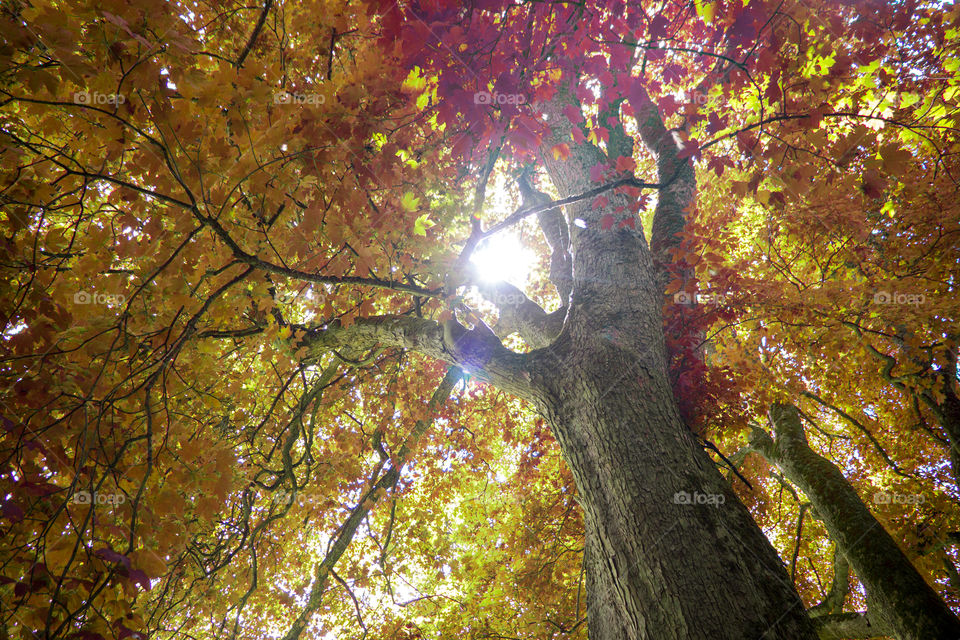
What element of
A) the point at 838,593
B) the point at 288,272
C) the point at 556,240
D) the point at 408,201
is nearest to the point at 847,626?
the point at 838,593

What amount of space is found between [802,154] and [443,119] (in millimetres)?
2817

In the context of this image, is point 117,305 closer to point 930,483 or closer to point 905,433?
point 905,433

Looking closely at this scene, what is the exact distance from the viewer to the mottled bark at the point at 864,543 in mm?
2854

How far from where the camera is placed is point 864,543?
3.41m

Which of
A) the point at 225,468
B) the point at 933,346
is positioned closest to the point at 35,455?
the point at 225,468

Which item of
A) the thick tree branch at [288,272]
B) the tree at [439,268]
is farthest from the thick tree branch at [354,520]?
the thick tree branch at [288,272]

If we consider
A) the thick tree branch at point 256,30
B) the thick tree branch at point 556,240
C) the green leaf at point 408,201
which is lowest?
the green leaf at point 408,201

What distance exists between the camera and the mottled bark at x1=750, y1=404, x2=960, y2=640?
2854 mm

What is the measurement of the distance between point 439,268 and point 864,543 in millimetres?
4424

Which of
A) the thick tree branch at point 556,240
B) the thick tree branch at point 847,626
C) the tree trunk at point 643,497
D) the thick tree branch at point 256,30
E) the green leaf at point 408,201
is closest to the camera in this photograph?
the tree trunk at point 643,497

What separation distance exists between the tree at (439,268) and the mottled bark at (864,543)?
2cm

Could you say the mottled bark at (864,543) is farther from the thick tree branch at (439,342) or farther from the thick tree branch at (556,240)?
the thick tree branch at (439,342)

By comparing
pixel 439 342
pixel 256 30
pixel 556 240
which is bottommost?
pixel 439 342

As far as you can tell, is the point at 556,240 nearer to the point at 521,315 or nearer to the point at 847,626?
the point at 521,315
